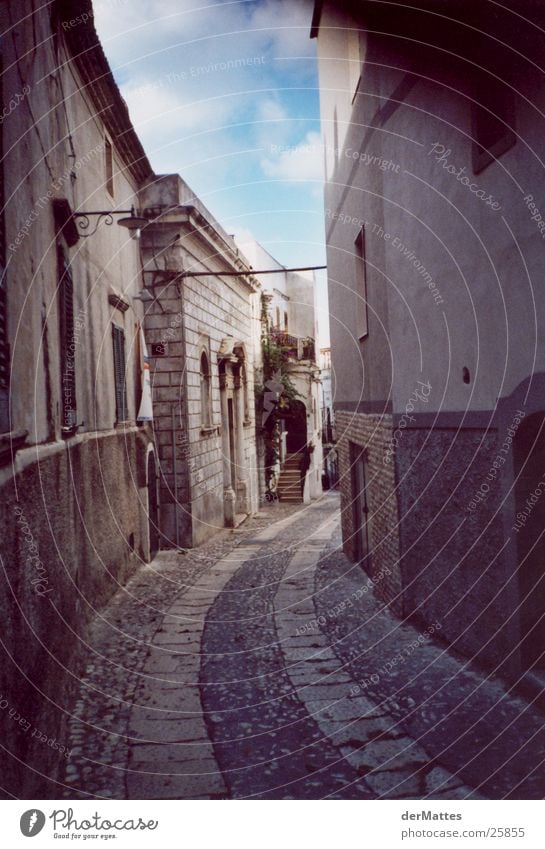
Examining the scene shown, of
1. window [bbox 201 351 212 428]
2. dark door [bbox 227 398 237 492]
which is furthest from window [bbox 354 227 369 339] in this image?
dark door [bbox 227 398 237 492]

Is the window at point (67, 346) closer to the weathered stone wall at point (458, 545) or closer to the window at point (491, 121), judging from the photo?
the weathered stone wall at point (458, 545)

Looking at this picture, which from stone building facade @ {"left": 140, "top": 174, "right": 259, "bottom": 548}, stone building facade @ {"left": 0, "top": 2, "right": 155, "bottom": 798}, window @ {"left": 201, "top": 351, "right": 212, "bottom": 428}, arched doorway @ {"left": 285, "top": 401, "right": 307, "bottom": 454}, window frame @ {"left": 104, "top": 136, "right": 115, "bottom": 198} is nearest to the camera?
stone building facade @ {"left": 0, "top": 2, "right": 155, "bottom": 798}

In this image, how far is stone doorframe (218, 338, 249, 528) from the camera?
56.9 feet

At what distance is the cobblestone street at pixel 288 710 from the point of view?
14.2 feet

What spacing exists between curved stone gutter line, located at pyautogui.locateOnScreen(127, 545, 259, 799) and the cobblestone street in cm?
1

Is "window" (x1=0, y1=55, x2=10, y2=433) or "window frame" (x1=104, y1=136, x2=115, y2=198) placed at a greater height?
"window frame" (x1=104, y1=136, x2=115, y2=198)

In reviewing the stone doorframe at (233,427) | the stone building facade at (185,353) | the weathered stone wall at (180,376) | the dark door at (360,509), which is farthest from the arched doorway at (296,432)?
the dark door at (360,509)

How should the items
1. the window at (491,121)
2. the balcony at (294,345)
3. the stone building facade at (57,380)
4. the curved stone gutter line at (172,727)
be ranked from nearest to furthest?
the stone building facade at (57,380), the curved stone gutter line at (172,727), the window at (491,121), the balcony at (294,345)

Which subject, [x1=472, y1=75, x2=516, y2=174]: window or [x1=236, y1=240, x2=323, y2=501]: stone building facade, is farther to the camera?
[x1=236, y1=240, x2=323, y2=501]: stone building facade

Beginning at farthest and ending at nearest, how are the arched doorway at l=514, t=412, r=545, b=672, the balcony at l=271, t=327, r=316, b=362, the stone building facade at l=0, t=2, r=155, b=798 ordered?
the balcony at l=271, t=327, r=316, b=362 < the arched doorway at l=514, t=412, r=545, b=672 < the stone building facade at l=0, t=2, r=155, b=798

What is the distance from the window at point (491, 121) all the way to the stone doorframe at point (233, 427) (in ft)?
37.5

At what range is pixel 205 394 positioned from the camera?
51.6ft

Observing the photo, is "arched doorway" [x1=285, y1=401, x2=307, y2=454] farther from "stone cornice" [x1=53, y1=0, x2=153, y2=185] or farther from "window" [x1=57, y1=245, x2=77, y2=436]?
"window" [x1=57, y1=245, x2=77, y2=436]

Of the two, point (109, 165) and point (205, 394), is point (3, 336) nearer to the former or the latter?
point (109, 165)
